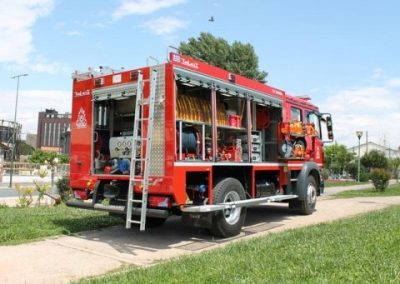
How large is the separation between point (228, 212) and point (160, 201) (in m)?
1.71

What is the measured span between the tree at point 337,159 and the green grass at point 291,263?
54635 millimetres

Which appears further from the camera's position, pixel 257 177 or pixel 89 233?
pixel 257 177

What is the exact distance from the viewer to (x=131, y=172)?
26.3 ft

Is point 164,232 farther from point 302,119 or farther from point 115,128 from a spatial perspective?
point 302,119

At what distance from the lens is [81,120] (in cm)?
953

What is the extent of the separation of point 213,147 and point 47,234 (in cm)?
352

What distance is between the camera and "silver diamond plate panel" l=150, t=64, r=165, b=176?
314 inches

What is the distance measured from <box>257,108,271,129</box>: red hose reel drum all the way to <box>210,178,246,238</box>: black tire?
2.52m

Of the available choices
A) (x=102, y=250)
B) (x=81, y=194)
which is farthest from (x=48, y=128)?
(x=102, y=250)

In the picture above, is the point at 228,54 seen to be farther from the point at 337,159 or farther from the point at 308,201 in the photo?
the point at 337,159

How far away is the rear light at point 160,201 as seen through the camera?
7.95 meters

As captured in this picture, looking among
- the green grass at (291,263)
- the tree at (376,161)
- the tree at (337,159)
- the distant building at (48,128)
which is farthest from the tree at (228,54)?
the distant building at (48,128)

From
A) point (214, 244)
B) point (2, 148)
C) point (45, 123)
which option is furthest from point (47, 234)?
point (45, 123)

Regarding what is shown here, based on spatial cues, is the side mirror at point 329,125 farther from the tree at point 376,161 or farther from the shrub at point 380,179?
the tree at point 376,161
